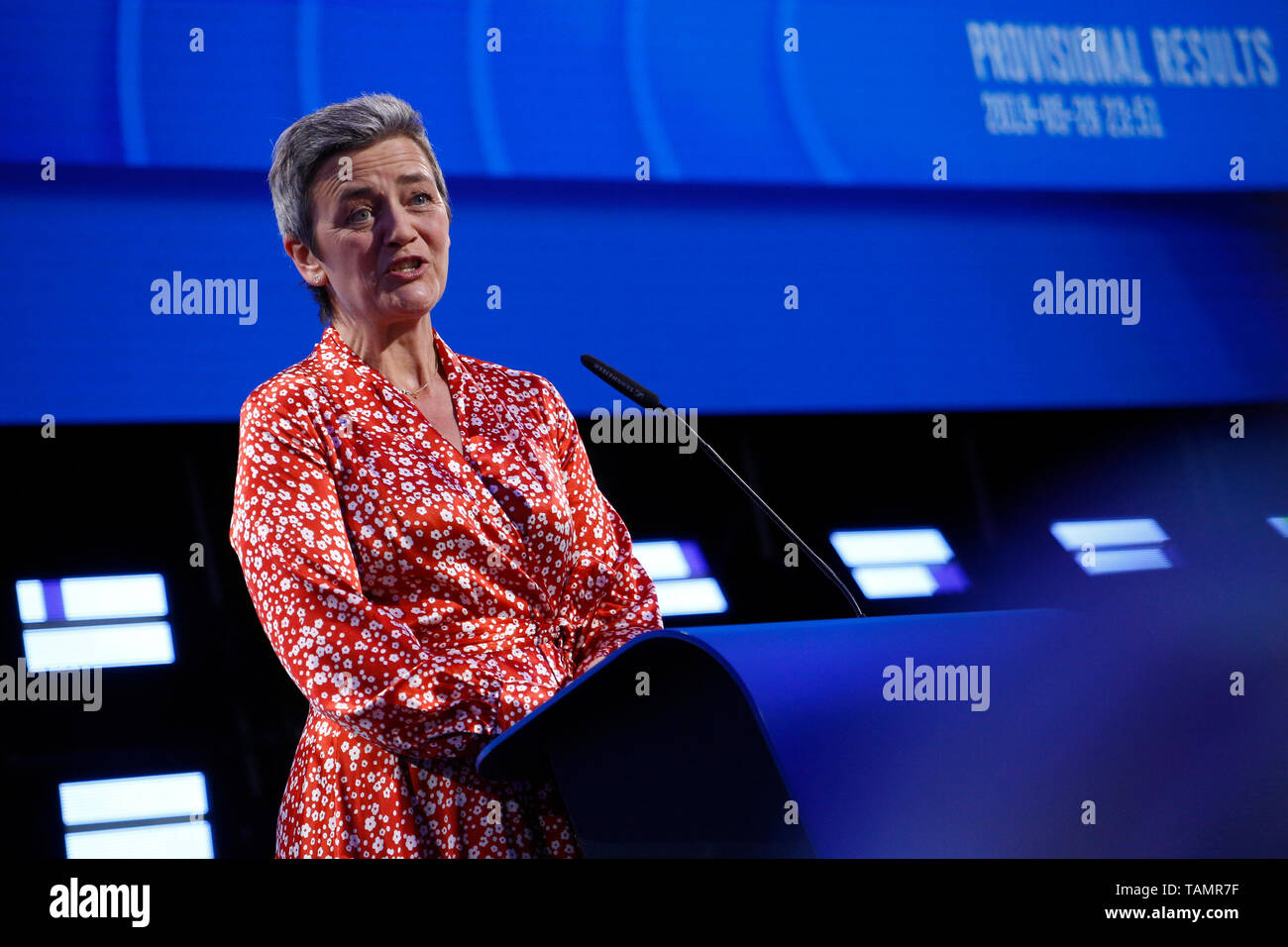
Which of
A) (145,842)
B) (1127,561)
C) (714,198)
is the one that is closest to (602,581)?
(145,842)

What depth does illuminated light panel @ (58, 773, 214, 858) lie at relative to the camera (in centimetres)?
237

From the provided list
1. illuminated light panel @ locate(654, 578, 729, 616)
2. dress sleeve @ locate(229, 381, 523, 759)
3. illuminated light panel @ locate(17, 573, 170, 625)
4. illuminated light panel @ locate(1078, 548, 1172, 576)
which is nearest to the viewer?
dress sleeve @ locate(229, 381, 523, 759)

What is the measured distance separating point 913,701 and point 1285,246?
2.93m

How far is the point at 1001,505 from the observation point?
3334 mm

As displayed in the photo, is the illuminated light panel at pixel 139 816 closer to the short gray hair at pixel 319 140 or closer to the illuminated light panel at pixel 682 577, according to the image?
the illuminated light panel at pixel 682 577

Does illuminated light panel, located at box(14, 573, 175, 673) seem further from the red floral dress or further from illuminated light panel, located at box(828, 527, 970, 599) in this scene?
illuminated light panel, located at box(828, 527, 970, 599)

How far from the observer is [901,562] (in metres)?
3.14

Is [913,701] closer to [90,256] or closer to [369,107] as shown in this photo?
[369,107]

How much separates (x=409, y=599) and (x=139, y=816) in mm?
1411

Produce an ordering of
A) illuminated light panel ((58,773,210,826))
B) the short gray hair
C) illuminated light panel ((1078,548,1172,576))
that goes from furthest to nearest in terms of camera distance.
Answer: illuminated light panel ((1078,548,1172,576)) < illuminated light panel ((58,773,210,826)) < the short gray hair

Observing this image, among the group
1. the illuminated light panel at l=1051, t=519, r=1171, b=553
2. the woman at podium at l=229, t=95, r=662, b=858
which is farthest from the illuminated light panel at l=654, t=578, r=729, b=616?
the woman at podium at l=229, t=95, r=662, b=858

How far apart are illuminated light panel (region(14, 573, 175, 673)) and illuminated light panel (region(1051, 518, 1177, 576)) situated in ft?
6.94

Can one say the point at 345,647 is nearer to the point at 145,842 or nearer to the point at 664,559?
the point at 145,842

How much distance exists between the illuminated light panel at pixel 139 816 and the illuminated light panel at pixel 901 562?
148cm
